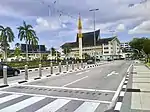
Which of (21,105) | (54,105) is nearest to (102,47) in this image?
(54,105)

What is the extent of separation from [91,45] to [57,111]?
148016 millimetres

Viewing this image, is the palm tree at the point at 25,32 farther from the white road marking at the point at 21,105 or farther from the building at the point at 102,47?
the building at the point at 102,47

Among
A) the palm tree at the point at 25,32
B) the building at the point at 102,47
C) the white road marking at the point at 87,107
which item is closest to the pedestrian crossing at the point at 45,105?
the white road marking at the point at 87,107

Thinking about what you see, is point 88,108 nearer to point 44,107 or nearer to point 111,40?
point 44,107

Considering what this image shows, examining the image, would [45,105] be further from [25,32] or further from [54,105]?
[25,32]

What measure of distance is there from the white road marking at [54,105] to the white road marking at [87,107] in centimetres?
72

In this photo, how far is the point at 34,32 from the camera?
61.5m

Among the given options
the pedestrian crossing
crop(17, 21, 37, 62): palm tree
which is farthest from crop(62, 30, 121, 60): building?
the pedestrian crossing

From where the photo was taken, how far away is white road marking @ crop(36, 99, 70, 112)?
7703mm

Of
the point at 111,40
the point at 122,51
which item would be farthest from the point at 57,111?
the point at 122,51

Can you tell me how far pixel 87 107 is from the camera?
812 cm

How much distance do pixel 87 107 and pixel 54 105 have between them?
1.19 m

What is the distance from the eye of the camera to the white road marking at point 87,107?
302 inches

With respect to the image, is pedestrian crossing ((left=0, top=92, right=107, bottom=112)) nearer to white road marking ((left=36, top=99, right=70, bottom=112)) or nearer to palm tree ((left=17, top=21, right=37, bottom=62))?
white road marking ((left=36, top=99, right=70, bottom=112))
